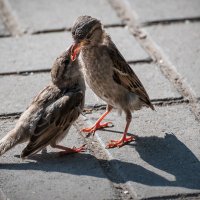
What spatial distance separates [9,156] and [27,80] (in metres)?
1.29

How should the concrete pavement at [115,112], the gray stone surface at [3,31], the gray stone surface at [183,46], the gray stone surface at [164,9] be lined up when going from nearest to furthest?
1. the concrete pavement at [115,112]
2. the gray stone surface at [183,46]
3. the gray stone surface at [3,31]
4. the gray stone surface at [164,9]

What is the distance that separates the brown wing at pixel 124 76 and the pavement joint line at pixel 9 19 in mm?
1821

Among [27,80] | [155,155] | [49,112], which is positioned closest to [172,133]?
[155,155]

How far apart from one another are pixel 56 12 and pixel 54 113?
262cm

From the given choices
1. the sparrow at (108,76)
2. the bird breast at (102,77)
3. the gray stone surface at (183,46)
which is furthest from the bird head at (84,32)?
the gray stone surface at (183,46)

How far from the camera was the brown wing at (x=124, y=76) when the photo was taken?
5.55 m

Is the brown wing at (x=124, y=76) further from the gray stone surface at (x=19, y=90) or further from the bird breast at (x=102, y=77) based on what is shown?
the gray stone surface at (x=19, y=90)

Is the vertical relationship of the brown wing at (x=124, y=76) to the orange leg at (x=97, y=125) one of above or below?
above

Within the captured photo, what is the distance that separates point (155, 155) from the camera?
5250 mm

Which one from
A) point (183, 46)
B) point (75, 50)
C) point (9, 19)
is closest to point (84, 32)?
point (75, 50)

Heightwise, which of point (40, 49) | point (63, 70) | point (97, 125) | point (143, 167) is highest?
point (63, 70)

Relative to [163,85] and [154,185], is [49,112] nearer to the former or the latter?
[154,185]

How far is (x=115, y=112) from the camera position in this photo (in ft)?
19.6

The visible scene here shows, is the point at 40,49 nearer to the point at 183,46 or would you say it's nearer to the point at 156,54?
the point at 156,54
